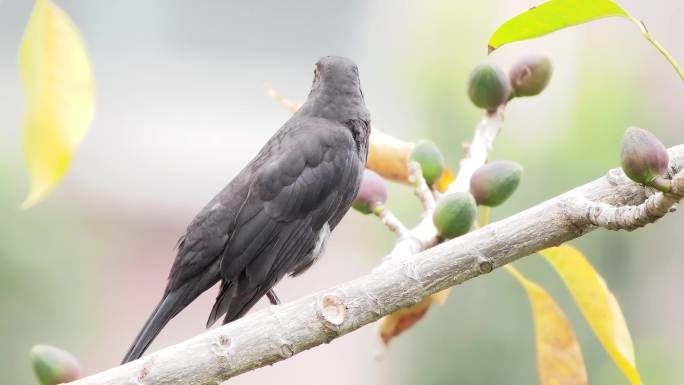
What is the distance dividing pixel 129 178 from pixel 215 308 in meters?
6.36

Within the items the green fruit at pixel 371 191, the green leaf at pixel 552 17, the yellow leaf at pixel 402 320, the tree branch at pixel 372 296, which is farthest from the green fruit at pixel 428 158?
the green leaf at pixel 552 17

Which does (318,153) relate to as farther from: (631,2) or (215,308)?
(631,2)

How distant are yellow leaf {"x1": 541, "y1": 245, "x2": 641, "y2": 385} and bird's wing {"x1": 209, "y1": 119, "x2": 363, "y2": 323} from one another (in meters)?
0.66

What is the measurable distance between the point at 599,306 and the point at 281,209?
2.86 ft

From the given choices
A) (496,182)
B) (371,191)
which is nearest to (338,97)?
(371,191)

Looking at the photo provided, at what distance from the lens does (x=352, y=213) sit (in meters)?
6.92

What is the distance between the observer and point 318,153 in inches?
82.0

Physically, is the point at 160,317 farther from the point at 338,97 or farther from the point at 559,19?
the point at 559,19

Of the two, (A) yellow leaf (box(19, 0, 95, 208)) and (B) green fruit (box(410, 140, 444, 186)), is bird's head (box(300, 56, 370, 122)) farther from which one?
(A) yellow leaf (box(19, 0, 95, 208))

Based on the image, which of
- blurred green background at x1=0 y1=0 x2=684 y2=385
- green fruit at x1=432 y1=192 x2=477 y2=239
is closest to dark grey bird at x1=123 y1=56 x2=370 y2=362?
green fruit at x1=432 y1=192 x2=477 y2=239

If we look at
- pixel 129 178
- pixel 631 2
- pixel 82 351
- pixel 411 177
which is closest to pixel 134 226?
pixel 129 178

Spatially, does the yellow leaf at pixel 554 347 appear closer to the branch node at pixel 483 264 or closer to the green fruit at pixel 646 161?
the branch node at pixel 483 264

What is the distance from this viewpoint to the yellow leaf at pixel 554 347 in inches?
57.4

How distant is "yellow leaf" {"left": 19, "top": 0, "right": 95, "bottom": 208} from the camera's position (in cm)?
111
